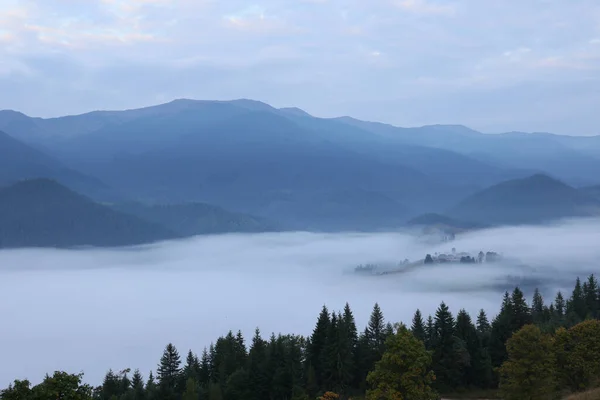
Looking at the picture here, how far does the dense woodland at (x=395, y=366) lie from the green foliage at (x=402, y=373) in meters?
0.08

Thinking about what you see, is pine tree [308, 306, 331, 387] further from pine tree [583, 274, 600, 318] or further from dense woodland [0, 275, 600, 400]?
pine tree [583, 274, 600, 318]

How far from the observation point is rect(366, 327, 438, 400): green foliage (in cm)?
4206

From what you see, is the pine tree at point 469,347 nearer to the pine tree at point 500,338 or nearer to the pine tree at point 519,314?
the pine tree at point 500,338

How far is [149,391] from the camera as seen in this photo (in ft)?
254

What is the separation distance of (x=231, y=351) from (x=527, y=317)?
5033 cm

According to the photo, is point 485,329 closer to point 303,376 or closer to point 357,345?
point 357,345

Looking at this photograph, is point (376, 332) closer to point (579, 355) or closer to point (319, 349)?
point (319, 349)

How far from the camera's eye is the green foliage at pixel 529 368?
150ft

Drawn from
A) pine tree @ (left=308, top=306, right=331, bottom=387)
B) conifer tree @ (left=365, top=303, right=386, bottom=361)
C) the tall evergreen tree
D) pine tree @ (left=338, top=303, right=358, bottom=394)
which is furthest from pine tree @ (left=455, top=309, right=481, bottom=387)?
pine tree @ (left=308, top=306, right=331, bottom=387)

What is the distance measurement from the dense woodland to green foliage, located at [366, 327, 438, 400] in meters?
0.08

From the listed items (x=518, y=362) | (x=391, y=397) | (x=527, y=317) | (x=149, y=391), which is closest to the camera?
(x=391, y=397)

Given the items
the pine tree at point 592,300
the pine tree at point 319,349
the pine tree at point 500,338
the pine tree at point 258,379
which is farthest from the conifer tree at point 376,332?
the pine tree at point 592,300

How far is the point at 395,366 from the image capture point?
4344 cm

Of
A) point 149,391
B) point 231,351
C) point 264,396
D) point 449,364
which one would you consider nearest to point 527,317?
point 449,364
